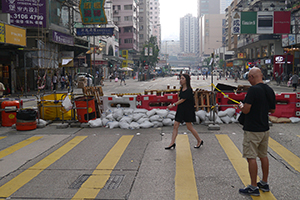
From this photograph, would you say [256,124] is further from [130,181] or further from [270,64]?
[270,64]

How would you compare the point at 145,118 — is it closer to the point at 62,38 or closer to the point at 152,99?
the point at 152,99

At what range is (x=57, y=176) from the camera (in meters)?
5.38

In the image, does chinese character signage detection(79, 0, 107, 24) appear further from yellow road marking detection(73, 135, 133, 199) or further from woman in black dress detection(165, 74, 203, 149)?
woman in black dress detection(165, 74, 203, 149)

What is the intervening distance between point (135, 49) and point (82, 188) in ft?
315

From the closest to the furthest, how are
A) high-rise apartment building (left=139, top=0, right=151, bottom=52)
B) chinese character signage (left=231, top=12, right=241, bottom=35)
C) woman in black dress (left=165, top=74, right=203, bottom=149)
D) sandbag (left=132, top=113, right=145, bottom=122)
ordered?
woman in black dress (left=165, top=74, right=203, bottom=149), sandbag (left=132, top=113, right=145, bottom=122), chinese character signage (left=231, top=12, right=241, bottom=35), high-rise apartment building (left=139, top=0, right=151, bottom=52)

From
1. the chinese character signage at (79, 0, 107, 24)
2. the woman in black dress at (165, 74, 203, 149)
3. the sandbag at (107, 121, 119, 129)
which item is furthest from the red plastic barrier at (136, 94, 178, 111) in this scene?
the chinese character signage at (79, 0, 107, 24)

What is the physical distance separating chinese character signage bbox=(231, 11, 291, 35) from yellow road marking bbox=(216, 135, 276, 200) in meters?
29.5

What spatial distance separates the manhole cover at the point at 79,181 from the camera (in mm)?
4869

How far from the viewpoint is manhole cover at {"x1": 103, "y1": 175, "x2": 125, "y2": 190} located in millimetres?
4800

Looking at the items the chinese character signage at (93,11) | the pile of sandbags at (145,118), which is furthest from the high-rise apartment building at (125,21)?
the pile of sandbags at (145,118)

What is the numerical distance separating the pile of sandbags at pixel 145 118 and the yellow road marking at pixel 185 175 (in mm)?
2563

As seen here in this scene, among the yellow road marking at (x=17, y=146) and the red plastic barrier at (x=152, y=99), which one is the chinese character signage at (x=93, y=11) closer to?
the red plastic barrier at (x=152, y=99)

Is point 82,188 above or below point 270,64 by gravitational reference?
below

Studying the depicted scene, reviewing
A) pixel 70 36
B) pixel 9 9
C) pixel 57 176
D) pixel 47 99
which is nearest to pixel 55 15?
pixel 70 36
